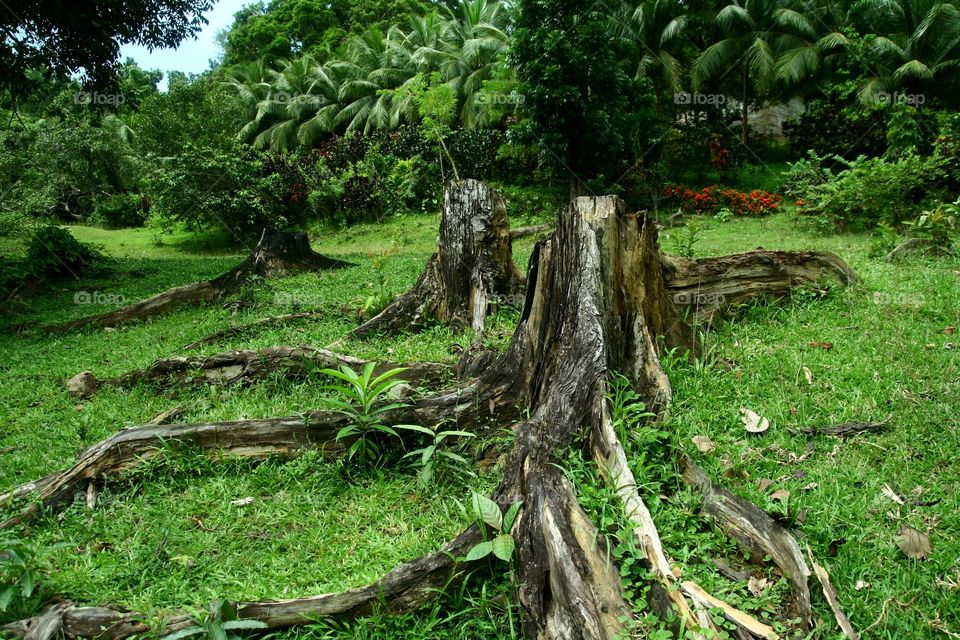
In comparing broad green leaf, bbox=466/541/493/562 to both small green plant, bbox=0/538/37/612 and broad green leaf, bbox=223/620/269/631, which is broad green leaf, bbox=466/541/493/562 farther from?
small green plant, bbox=0/538/37/612

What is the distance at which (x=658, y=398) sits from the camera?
3914mm

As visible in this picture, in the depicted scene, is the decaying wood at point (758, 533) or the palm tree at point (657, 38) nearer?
the decaying wood at point (758, 533)

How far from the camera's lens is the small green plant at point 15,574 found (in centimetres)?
282

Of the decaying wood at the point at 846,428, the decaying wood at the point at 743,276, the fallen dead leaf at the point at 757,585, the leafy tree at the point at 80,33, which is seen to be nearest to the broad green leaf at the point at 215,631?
the fallen dead leaf at the point at 757,585

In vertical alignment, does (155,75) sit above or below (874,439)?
above

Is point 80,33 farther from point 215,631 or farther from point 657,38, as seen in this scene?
point 657,38

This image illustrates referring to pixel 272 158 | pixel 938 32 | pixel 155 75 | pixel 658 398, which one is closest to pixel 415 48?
pixel 272 158

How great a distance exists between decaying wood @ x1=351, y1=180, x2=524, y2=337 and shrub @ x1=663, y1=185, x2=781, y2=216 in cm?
1006

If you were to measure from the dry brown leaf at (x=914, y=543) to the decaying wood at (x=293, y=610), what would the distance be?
6.65ft

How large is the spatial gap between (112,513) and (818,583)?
151 inches

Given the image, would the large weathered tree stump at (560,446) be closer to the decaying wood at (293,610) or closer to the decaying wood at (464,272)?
the decaying wood at (293,610)

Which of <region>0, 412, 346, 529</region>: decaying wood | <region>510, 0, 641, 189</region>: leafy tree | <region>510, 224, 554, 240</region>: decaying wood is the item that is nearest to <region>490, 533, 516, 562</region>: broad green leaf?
<region>0, 412, 346, 529</region>: decaying wood

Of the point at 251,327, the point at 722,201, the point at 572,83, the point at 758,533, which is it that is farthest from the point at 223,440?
the point at 722,201

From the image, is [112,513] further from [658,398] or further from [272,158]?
[272,158]
